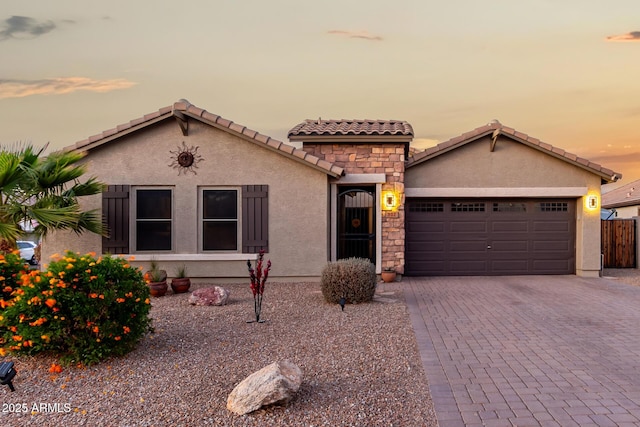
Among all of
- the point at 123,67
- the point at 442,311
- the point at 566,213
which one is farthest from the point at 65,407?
the point at 566,213

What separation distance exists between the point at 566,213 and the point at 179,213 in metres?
11.5

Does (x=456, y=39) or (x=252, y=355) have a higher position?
(x=456, y=39)

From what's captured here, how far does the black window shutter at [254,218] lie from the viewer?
1296 cm

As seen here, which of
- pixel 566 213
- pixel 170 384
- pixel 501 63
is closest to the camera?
pixel 170 384

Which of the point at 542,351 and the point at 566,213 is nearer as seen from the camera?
the point at 542,351

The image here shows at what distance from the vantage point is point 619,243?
707 inches

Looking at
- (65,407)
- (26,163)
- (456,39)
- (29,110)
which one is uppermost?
(456,39)

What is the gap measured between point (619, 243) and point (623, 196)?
1030 cm

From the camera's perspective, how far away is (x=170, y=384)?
17.6 ft

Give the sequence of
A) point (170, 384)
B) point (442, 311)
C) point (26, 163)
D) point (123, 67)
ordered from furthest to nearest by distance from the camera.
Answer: point (123, 67) < point (26, 163) < point (442, 311) < point (170, 384)

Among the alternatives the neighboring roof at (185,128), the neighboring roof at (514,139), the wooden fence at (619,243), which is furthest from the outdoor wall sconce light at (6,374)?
the wooden fence at (619,243)

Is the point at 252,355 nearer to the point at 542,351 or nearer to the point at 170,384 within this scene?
the point at 170,384

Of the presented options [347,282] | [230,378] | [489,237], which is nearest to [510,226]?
[489,237]

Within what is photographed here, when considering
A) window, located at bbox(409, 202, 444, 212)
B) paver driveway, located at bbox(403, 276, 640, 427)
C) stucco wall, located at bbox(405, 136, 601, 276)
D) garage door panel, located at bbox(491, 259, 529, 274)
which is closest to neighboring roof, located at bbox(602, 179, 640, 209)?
stucco wall, located at bbox(405, 136, 601, 276)
